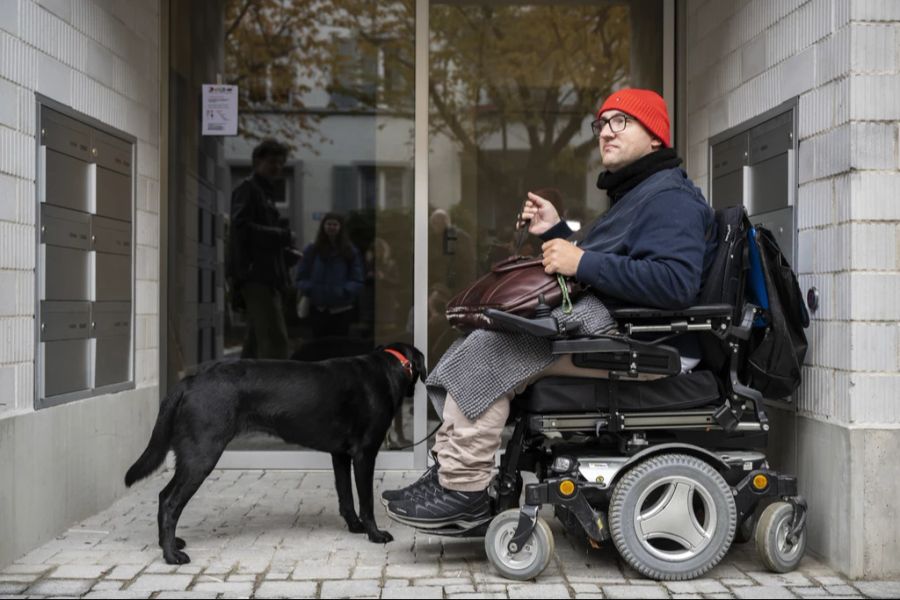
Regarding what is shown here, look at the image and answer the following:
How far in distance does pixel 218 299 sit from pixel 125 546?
2.20 meters

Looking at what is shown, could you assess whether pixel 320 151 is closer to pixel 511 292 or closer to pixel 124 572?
pixel 511 292

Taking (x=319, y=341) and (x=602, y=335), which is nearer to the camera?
(x=602, y=335)

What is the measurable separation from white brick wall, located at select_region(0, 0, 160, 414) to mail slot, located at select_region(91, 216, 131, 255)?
0.57 feet

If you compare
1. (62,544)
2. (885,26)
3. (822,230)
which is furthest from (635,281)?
(62,544)

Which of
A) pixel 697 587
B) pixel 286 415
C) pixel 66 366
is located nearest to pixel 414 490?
pixel 286 415

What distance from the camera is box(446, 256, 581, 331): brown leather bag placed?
3.72 meters

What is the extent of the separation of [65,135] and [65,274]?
653 mm

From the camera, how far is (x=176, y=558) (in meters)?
4.10

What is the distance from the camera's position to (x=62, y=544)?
446cm

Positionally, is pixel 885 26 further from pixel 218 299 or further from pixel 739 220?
pixel 218 299

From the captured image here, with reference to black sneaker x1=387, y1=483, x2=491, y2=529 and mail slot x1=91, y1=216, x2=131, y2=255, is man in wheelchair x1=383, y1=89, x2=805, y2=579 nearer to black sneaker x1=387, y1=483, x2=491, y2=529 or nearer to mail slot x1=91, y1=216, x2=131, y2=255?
black sneaker x1=387, y1=483, x2=491, y2=529

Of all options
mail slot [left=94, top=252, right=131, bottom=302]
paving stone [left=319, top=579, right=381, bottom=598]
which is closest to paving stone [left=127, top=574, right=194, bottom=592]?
paving stone [left=319, top=579, right=381, bottom=598]

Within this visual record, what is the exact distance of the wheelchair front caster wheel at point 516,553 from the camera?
3.78 meters

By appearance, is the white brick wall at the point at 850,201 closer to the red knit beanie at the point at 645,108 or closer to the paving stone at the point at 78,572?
the red knit beanie at the point at 645,108
